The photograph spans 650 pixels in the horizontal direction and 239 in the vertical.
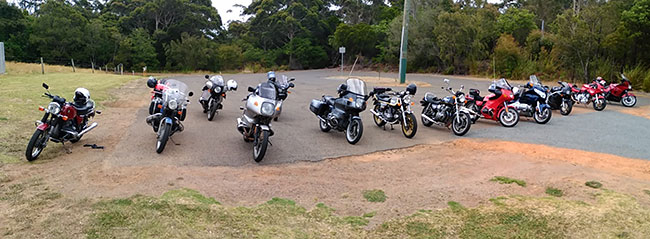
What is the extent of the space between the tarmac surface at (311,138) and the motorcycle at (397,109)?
0.76 feet

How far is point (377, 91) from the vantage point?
9.49m

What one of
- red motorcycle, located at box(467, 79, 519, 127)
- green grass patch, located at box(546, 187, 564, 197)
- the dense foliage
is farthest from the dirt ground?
the dense foliage

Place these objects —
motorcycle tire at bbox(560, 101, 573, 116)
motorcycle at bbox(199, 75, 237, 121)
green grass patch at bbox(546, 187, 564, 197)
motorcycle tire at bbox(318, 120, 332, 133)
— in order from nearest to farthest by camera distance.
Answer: green grass patch at bbox(546, 187, 564, 197) < motorcycle tire at bbox(318, 120, 332, 133) < motorcycle at bbox(199, 75, 237, 121) < motorcycle tire at bbox(560, 101, 573, 116)

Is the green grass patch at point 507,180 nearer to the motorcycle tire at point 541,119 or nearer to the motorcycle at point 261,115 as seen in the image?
the motorcycle at point 261,115

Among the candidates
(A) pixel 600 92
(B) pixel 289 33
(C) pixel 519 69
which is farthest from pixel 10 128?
(B) pixel 289 33

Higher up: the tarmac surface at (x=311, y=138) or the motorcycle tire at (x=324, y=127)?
the motorcycle tire at (x=324, y=127)

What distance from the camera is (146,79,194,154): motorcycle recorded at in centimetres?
666

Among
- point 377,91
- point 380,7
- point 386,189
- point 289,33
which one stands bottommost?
point 386,189

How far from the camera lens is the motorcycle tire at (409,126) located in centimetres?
870

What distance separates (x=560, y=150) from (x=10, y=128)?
31.2ft

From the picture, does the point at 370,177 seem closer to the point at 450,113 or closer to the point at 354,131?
the point at 354,131

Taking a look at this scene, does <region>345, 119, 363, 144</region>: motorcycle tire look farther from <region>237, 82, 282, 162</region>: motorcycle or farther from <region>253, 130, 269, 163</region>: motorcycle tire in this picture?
<region>253, 130, 269, 163</region>: motorcycle tire

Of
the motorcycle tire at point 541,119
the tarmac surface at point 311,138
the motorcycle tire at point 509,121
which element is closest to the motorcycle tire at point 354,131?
the tarmac surface at point 311,138

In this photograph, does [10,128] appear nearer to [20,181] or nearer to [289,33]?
[20,181]
